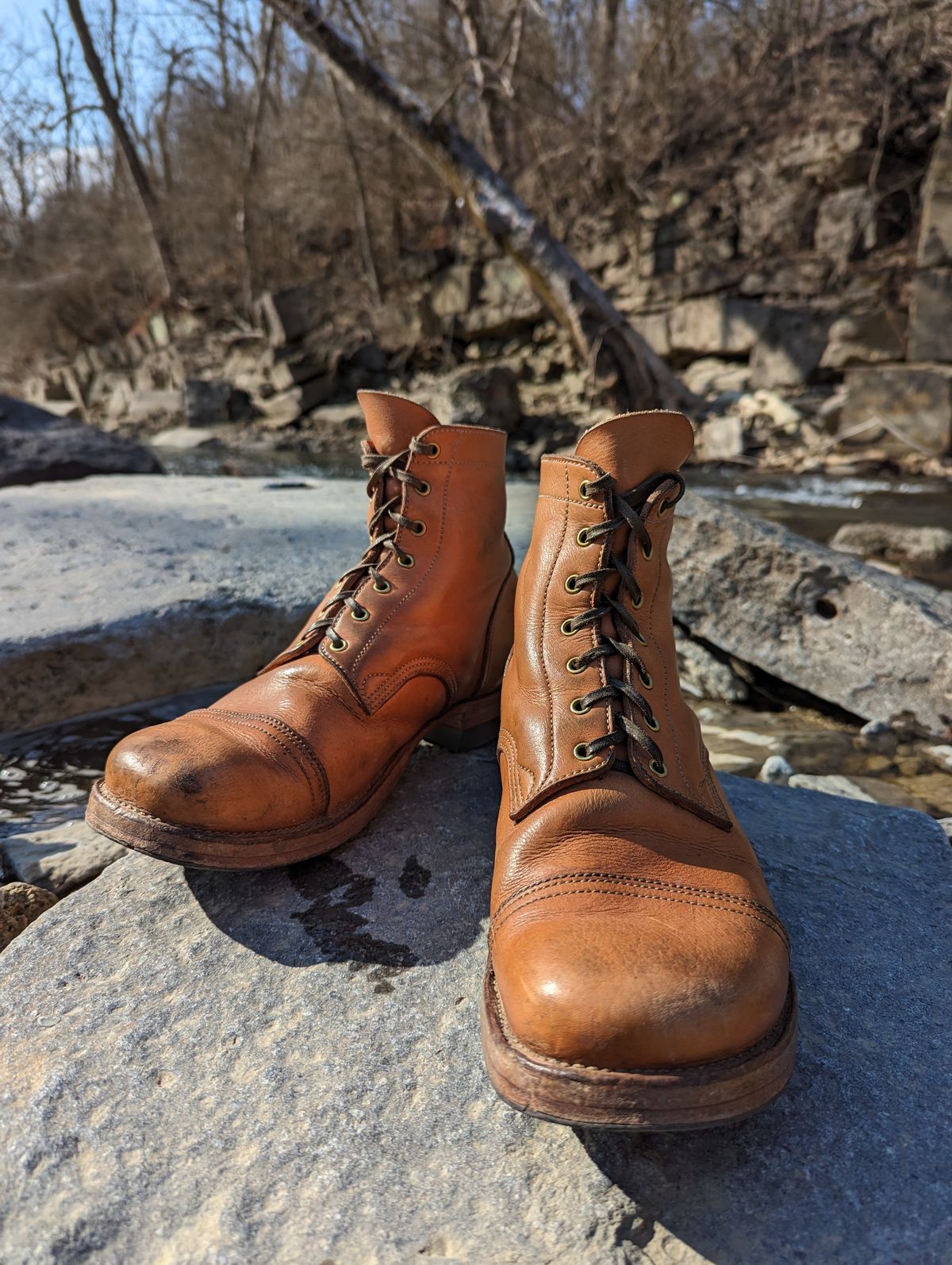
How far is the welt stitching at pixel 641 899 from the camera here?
1.01m

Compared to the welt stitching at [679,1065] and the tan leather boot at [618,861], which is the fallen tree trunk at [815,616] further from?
the welt stitching at [679,1065]

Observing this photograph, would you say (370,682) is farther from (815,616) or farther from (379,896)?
(815,616)

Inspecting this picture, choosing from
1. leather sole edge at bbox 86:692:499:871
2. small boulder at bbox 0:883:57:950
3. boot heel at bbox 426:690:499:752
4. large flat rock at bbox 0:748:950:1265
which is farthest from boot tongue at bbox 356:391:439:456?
small boulder at bbox 0:883:57:950

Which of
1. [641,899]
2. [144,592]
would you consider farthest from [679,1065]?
[144,592]

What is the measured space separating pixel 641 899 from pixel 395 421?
103 centimetres

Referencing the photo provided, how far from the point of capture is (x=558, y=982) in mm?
896

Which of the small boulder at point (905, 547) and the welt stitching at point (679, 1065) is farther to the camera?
the small boulder at point (905, 547)

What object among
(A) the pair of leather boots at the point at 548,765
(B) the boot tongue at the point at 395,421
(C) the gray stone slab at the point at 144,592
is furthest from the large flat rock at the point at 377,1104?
(C) the gray stone slab at the point at 144,592

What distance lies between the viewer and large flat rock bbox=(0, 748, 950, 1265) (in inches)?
33.4

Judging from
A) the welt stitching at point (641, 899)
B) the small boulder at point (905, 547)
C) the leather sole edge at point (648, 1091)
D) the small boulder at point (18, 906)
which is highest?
the welt stitching at point (641, 899)

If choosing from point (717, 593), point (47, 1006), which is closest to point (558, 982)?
point (47, 1006)

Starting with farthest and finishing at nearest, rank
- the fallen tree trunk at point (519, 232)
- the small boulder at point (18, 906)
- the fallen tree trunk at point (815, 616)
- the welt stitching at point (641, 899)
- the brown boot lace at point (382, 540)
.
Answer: the fallen tree trunk at point (519, 232)
the fallen tree trunk at point (815, 616)
the brown boot lace at point (382, 540)
the small boulder at point (18, 906)
the welt stitching at point (641, 899)

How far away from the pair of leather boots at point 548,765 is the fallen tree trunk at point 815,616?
1093 millimetres

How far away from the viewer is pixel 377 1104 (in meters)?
0.99
